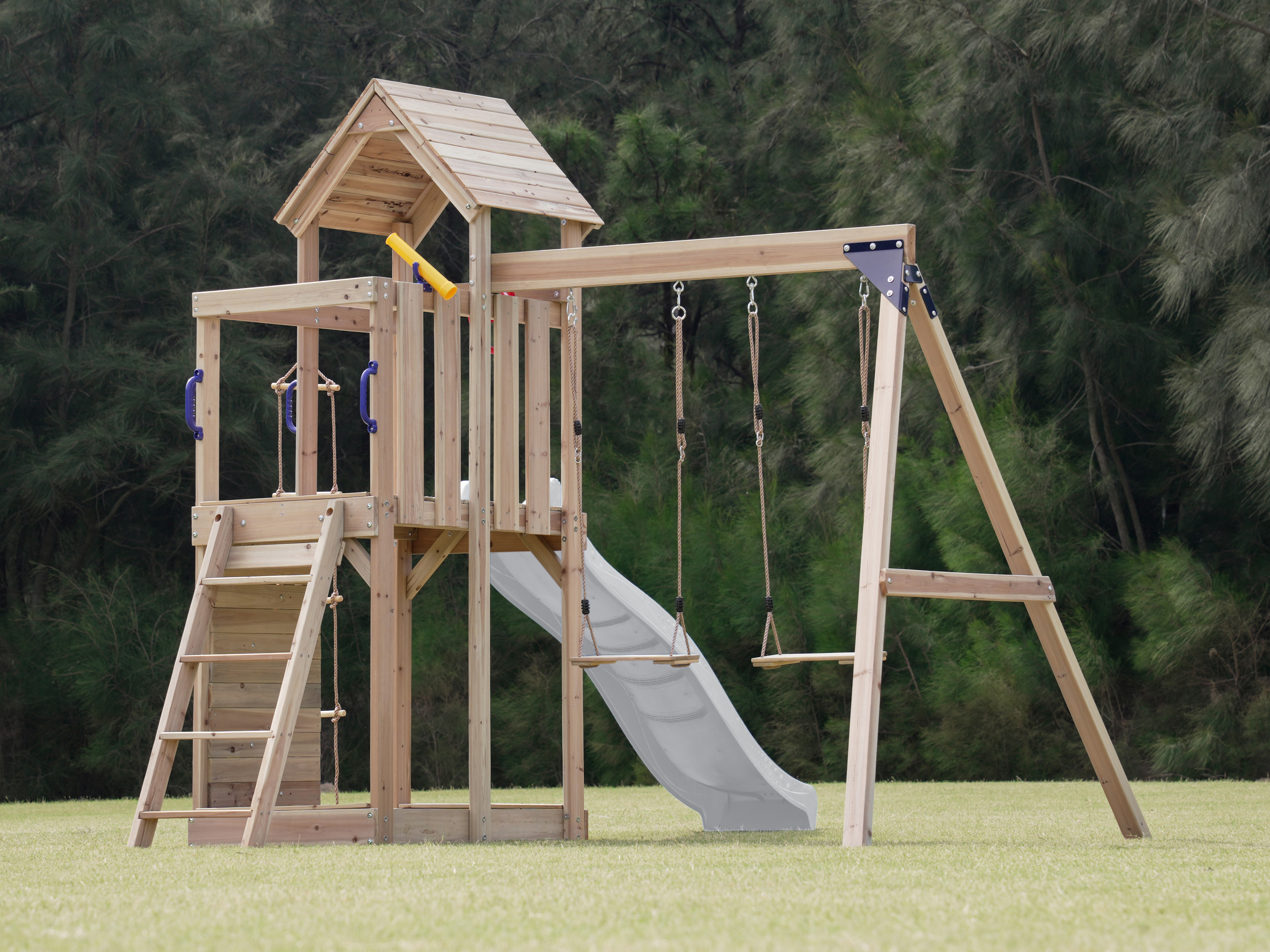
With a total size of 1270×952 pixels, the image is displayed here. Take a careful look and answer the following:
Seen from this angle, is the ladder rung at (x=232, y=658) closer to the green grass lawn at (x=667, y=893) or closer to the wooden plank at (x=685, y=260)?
the green grass lawn at (x=667, y=893)

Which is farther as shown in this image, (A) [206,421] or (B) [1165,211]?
(B) [1165,211]

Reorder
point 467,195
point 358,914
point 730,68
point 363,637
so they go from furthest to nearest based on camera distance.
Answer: point 730,68 → point 363,637 → point 467,195 → point 358,914

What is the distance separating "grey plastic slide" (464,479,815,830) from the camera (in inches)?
262

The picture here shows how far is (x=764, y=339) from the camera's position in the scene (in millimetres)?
13422

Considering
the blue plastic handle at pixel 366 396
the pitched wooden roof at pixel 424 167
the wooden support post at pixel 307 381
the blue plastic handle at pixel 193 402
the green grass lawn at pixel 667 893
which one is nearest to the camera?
the green grass lawn at pixel 667 893

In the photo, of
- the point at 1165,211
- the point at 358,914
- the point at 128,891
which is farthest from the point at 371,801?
the point at 1165,211

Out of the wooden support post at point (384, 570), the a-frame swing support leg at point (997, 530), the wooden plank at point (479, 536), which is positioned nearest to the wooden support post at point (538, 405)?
the wooden plank at point (479, 536)

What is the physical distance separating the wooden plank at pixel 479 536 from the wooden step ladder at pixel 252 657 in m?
0.50

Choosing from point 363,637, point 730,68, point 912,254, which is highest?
point 730,68

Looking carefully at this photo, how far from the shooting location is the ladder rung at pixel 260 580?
208 inches

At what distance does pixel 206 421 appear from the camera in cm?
591

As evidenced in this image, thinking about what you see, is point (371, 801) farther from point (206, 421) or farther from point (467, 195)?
point (467, 195)

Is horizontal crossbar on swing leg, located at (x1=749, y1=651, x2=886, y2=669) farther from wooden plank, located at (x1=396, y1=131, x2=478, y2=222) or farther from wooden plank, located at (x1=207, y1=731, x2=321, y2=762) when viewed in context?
wooden plank, located at (x1=396, y1=131, x2=478, y2=222)

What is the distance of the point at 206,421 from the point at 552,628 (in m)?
2.25
